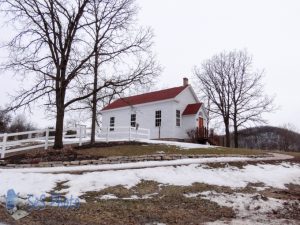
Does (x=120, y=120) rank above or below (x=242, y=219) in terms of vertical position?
above

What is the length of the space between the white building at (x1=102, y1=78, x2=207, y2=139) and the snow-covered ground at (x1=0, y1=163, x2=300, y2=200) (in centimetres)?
1427

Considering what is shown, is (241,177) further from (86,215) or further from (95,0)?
(95,0)

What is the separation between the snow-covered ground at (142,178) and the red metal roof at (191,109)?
14515 millimetres

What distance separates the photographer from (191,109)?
28625 mm

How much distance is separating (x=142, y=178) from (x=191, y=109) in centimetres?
1855

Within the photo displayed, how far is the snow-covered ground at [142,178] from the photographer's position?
9211 mm

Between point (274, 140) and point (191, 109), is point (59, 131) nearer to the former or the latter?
point (191, 109)

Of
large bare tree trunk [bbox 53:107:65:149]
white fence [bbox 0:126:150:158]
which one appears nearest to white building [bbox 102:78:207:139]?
white fence [bbox 0:126:150:158]

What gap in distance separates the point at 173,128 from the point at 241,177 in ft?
51.5

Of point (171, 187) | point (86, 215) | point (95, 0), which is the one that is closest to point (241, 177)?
point (171, 187)

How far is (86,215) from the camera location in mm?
6855

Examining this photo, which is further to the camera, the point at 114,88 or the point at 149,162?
the point at 114,88
